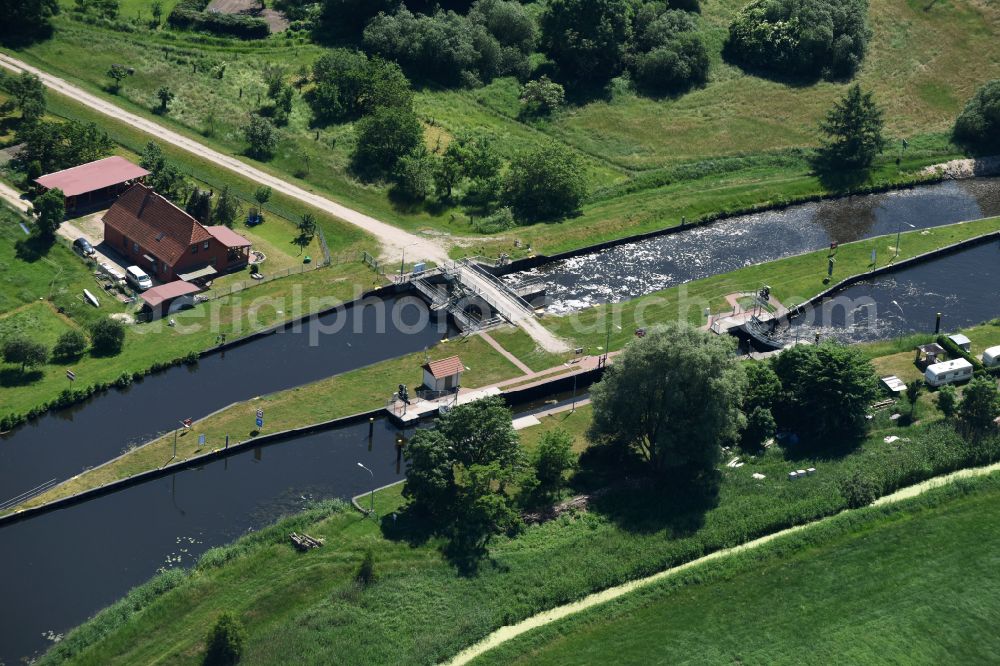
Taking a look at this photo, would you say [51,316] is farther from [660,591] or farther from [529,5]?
[529,5]

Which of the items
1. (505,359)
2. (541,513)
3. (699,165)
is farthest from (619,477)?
(699,165)

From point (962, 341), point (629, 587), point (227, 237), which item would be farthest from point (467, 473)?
point (962, 341)

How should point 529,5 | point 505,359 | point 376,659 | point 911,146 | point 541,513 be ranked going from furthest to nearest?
point 529,5 → point 911,146 → point 505,359 → point 541,513 → point 376,659

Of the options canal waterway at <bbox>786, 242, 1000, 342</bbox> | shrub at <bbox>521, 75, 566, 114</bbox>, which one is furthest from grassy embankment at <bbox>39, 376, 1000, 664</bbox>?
shrub at <bbox>521, 75, 566, 114</bbox>

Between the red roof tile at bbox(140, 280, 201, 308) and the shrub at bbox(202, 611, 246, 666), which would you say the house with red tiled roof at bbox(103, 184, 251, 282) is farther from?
the shrub at bbox(202, 611, 246, 666)

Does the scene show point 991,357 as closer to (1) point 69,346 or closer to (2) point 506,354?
(2) point 506,354

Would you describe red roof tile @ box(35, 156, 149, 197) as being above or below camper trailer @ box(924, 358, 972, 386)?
above

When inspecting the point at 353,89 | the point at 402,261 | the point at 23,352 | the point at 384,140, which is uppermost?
the point at 353,89
